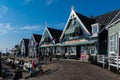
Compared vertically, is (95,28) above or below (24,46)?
above

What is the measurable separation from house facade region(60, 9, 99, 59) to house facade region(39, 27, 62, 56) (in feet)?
13.3

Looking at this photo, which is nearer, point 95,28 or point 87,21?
point 95,28

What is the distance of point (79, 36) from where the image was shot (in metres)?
32.1

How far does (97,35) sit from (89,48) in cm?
336

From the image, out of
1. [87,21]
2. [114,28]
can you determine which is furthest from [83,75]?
[87,21]

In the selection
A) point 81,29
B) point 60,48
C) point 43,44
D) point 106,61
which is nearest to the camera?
point 106,61

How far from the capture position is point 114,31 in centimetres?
2002

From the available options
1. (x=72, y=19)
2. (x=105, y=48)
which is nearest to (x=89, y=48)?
(x=105, y=48)

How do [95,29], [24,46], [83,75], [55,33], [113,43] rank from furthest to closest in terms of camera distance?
[24,46], [55,33], [95,29], [113,43], [83,75]

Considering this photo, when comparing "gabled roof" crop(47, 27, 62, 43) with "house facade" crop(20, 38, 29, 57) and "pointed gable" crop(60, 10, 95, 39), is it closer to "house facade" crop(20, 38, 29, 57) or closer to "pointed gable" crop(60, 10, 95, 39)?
"pointed gable" crop(60, 10, 95, 39)

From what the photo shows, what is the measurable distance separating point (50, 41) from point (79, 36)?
1212 cm

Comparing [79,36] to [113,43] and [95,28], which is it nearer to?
[95,28]

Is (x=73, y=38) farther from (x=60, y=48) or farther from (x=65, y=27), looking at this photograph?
(x=60, y=48)

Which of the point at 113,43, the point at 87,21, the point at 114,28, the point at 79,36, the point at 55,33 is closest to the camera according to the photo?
the point at 114,28
